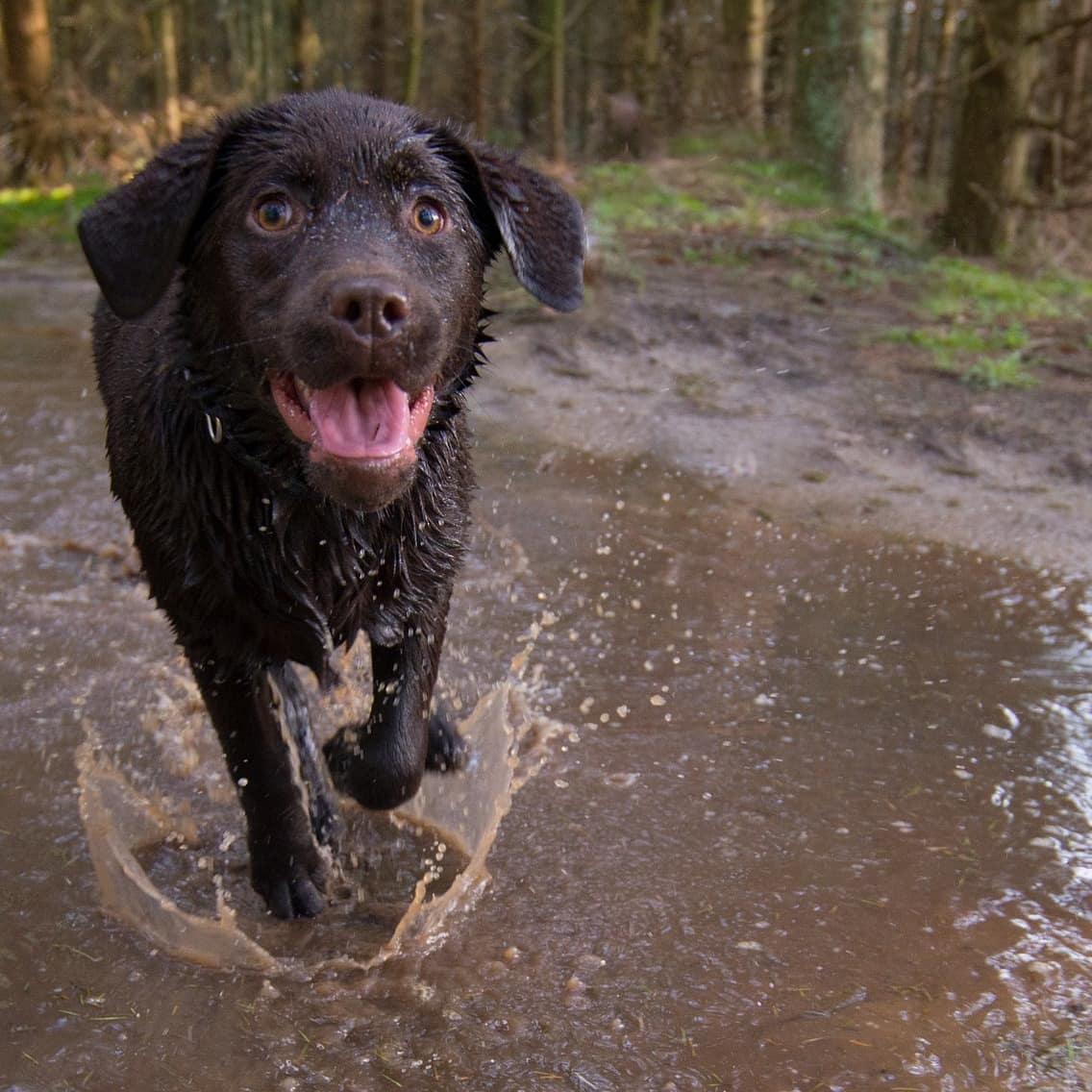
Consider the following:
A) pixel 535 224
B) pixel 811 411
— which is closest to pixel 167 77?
pixel 811 411

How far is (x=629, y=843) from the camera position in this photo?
373 cm

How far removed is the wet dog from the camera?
288cm

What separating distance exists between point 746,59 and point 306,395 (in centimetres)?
1883

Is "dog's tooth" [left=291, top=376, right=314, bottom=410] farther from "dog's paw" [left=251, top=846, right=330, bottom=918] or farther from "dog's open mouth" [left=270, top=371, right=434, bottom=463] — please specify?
"dog's paw" [left=251, top=846, right=330, bottom=918]

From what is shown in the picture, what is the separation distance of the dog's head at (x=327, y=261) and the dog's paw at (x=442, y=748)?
3.91 feet

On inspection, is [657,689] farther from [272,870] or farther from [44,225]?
[44,225]

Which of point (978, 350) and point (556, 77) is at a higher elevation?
point (556, 77)

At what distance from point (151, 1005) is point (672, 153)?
56.9 ft

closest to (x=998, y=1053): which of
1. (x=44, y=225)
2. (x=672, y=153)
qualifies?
(x=44, y=225)

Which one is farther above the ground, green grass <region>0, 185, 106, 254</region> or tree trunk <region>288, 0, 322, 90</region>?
tree trunk <region>288, 0, 322, 90</region>

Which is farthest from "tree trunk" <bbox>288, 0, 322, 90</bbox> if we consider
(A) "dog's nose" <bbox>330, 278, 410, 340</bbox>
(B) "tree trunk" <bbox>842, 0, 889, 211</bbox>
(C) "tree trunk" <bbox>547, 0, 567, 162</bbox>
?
(A) "dog's nose" <bbox>330, 278, 410, 340</bbox>

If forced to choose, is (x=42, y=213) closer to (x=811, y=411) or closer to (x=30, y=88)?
(x=30, y=88)

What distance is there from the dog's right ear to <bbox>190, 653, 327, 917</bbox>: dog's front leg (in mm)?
914

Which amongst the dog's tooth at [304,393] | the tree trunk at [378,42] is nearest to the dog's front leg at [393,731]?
the dog's tooth at [304,393]
